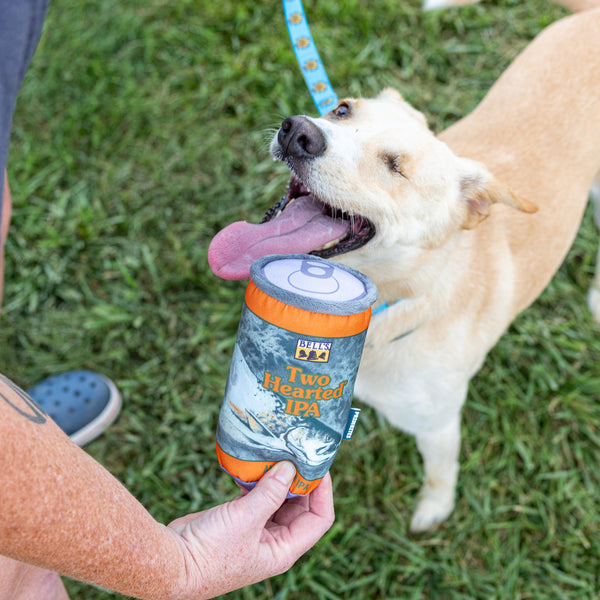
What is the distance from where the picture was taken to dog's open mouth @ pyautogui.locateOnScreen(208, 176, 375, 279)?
1.79 m

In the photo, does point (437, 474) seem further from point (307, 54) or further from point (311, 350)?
point (307, 54)

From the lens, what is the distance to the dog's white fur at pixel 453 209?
180 cm

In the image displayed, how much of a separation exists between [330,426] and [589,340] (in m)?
2.37

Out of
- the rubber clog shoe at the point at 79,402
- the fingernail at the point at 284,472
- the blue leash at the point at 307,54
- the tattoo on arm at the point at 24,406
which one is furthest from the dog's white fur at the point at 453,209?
the rubber clog shoe at the point at 79,402

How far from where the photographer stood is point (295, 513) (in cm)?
161

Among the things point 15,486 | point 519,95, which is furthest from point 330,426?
point 519,95

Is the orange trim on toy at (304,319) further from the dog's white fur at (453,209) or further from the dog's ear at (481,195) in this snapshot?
the dog's ear at (481,195)

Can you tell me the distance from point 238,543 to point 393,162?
1211 millimetres

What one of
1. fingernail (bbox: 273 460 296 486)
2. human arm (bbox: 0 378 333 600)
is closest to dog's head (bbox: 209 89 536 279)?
fingernail (bbox: 273 460 296 486)

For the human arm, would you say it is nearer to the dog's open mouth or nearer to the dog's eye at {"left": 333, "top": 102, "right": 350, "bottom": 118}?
the dog's open mouth

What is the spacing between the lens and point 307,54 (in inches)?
90.9

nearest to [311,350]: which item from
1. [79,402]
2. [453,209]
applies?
[453,209]

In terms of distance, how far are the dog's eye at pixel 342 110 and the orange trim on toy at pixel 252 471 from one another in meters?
1.25

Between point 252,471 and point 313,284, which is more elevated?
point 313,284
